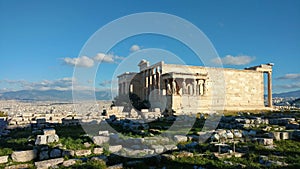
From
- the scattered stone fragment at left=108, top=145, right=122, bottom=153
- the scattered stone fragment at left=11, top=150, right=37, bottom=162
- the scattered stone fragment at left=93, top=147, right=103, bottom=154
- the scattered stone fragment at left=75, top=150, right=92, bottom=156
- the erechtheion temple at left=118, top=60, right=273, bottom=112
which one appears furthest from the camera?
the erechtheion temple at left=118, top=60, right=273, bottom=112

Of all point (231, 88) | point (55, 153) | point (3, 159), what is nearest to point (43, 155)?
point (55, 153)

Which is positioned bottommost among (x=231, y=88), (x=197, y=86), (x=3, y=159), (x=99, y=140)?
(x=3, y=159)

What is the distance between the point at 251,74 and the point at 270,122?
24.4m

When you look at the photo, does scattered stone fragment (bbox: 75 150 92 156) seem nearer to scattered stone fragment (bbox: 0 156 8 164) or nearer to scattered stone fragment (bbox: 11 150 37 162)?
scattered stone fragment (bbox: 11 150 37 162)

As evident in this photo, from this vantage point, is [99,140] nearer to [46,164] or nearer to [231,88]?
[46,164]

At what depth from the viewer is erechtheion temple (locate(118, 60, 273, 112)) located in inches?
1138

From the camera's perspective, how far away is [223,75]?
114 feet

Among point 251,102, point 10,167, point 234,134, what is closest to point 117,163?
point 10,167

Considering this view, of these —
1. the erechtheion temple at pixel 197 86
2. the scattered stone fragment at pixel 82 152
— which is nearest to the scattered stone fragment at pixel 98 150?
the scattered stone fragment at pixel 82 152

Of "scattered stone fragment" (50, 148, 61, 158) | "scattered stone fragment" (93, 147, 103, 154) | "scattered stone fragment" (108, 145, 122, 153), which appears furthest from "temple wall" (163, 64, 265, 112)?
"scattered stone fragment" (50, 148, 61, 158)

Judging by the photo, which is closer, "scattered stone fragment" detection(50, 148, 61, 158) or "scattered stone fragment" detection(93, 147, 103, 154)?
"scattered stone fragment" detection(50, 148, 61, 158)

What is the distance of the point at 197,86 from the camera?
32.0 meters

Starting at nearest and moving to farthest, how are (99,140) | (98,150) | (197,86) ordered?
(98,150) → (99,140) → (197,86)

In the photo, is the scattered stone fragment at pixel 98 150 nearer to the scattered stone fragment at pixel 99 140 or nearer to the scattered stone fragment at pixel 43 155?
the scattered stone fragment at pixel 99 140
